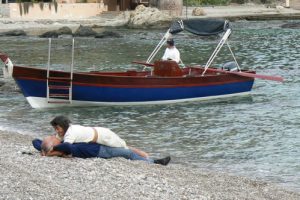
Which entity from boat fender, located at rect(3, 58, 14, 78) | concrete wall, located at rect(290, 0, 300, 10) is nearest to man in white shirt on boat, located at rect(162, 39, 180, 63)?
boat fender, located at rect(3, 58, 14, 78)

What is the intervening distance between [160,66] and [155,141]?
5.14 metres

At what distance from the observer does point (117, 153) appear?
41.5 ft

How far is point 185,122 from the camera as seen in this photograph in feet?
67.4

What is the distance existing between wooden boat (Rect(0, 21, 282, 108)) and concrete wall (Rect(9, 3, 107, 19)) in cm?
4234

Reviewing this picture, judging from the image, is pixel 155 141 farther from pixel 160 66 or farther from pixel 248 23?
pixel 248 23

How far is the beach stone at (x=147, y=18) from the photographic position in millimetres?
66938

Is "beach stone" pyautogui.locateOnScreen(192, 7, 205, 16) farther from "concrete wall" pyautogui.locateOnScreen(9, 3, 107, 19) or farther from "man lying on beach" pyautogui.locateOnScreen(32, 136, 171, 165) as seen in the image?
"man lying on beach" pyautogui.locateOnScreen(32, 136, 171, 165)

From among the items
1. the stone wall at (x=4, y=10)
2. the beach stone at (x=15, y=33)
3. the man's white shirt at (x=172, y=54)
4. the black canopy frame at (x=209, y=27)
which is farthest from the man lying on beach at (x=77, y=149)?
the stone wall at (x=4, y=10)

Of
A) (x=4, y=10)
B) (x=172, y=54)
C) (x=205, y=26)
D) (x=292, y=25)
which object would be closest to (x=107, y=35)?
(x=4, y=10)

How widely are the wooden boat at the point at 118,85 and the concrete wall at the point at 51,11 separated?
139 ft

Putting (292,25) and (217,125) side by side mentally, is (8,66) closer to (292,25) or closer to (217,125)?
(217,125)

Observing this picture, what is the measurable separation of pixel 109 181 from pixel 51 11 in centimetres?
5599

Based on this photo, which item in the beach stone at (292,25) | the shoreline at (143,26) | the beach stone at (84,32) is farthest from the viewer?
the beach stone at (292,25)

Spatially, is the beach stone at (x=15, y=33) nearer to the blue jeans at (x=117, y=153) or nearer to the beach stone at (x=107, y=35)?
the beach stone at (x=107, y=35)
